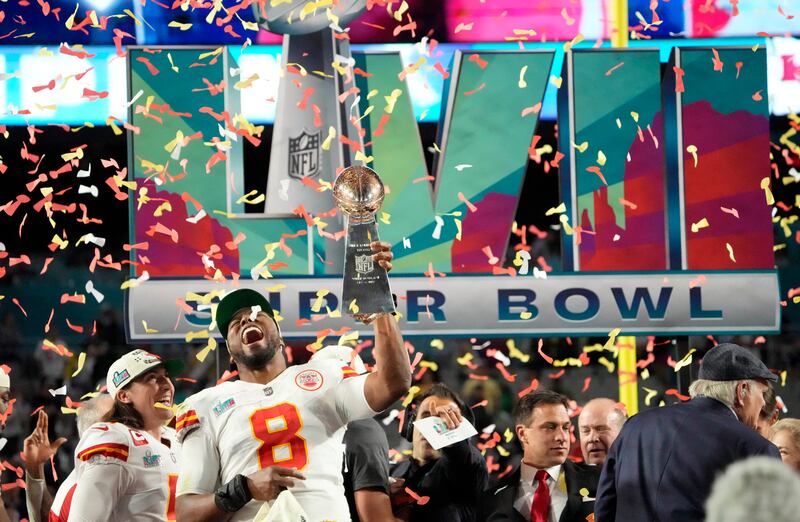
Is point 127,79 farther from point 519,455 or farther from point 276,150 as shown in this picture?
point 519,455

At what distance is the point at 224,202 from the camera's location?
7.88 m

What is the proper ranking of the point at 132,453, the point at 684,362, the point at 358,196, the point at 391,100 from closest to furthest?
the point at 358,196 → the point at 132,453 → the point at 684,362 → the point at 391,100

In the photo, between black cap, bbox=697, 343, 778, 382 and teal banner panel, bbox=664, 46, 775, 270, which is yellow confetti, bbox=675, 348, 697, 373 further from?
black cap, bbox=697, 343, 778, 382

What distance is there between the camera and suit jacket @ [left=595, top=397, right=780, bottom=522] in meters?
4.58

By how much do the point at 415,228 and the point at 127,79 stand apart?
2.32 meters

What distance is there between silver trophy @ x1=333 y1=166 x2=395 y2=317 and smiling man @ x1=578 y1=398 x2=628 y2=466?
7.46 ft

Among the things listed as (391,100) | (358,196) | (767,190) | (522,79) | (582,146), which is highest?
(522,79)

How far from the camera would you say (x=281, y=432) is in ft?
15.2

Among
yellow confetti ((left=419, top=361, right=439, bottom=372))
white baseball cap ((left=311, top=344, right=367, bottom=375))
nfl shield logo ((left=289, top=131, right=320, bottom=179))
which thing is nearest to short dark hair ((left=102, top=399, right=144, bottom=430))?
white baseball cap ((left=311, top=344, right=367, bottom=375))

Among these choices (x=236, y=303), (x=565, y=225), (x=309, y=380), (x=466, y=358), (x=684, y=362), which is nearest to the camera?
(x=309, y=380)

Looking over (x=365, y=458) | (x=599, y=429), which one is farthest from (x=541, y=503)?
(x=365, y=458)

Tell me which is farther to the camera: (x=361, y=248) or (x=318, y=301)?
(x=318, y=301)

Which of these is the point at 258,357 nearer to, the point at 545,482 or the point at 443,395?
the point at 443,395

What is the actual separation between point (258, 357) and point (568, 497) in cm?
185
